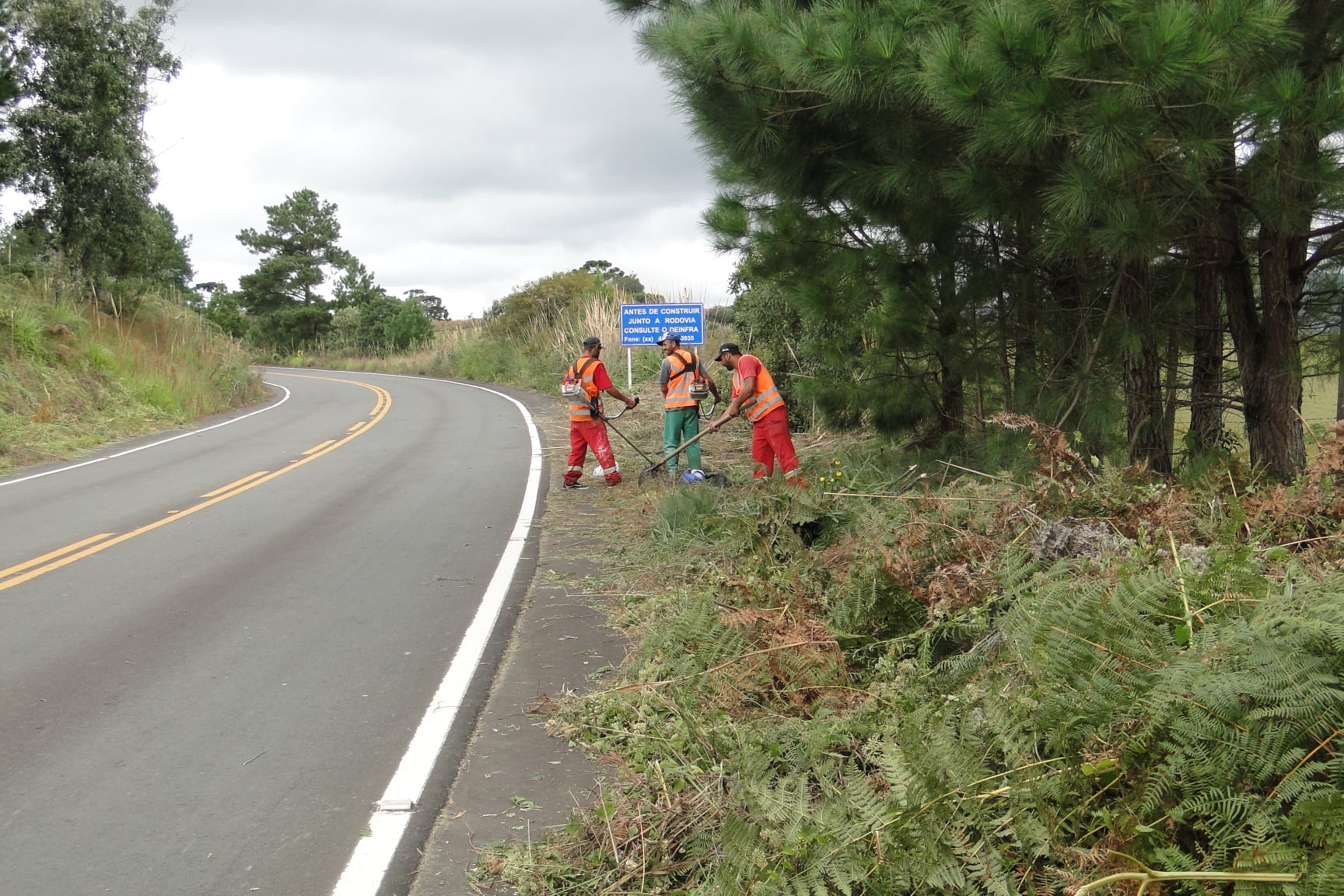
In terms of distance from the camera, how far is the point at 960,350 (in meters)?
8.48

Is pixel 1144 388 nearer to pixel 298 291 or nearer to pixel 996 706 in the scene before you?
pixel 996 706

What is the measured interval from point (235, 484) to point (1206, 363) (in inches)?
419

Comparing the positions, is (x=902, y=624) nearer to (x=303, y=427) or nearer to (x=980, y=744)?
(x=980, y=744)

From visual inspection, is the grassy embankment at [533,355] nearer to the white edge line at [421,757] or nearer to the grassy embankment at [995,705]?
the white edge line at [421,757]

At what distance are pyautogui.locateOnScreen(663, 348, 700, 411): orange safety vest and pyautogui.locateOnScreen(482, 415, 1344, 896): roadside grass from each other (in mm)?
5998

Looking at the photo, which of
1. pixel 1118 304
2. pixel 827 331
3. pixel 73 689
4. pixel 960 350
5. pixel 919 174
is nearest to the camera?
pixel 73 689

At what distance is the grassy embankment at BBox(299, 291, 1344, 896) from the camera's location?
255 cm

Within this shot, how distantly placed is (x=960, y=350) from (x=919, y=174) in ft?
7.00

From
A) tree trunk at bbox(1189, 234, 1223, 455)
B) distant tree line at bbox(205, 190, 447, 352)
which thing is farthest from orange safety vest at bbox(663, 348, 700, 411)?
distant tree line at bbox(205, 190, 447, 352)

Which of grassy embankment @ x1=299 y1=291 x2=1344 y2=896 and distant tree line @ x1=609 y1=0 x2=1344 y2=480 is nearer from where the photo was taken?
grassy embankment @ x1=299 y1=291 x2=1344 y2=896

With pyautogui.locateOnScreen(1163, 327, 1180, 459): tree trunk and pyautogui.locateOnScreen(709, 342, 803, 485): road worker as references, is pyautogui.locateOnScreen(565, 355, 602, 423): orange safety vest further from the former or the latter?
pyautogui.locateOnScreen(1163, 327, 1180, 459): tree trunk

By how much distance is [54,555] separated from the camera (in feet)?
27.8

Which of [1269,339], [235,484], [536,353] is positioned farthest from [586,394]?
[536,353]

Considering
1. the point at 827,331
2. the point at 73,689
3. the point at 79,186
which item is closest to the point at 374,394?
the point at 79,186
